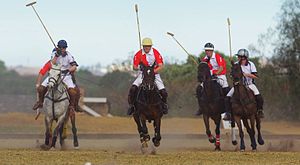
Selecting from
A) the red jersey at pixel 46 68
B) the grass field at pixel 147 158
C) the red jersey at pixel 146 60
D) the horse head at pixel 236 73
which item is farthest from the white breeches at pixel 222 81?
the red jersey at pixel 46 68

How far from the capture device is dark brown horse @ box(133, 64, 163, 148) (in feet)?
67.2

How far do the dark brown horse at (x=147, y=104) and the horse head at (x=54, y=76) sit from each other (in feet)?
7.71

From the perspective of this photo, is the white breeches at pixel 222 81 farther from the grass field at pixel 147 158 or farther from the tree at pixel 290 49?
the tree at pixel 290 49

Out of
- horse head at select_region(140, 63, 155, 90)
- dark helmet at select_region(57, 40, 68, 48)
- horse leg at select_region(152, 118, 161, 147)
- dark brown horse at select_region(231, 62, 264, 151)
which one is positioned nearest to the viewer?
horse head at select_region(140, 63, 155, 90)

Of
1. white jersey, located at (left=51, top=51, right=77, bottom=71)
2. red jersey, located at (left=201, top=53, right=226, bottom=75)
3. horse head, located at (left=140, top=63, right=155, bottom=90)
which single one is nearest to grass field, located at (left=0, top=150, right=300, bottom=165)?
horse head, located at (left=140, top=63, right=155, bottom=90)

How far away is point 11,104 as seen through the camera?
6981cm

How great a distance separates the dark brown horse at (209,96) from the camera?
2273cm

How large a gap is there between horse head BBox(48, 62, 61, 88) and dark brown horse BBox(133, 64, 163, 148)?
2.35m

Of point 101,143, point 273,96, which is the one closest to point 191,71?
point 273,96

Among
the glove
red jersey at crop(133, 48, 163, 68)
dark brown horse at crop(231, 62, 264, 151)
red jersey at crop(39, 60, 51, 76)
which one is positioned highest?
the glove

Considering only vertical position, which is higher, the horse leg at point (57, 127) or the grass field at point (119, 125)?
the horse leg at point (57, 127)

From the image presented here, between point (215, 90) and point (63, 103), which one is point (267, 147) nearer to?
point (215, 90)

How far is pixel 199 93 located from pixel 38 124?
2242 cm

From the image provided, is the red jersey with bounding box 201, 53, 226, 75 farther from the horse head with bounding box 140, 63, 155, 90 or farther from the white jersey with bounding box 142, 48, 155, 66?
the horse head with bounding box 140, 63, 155, 90
